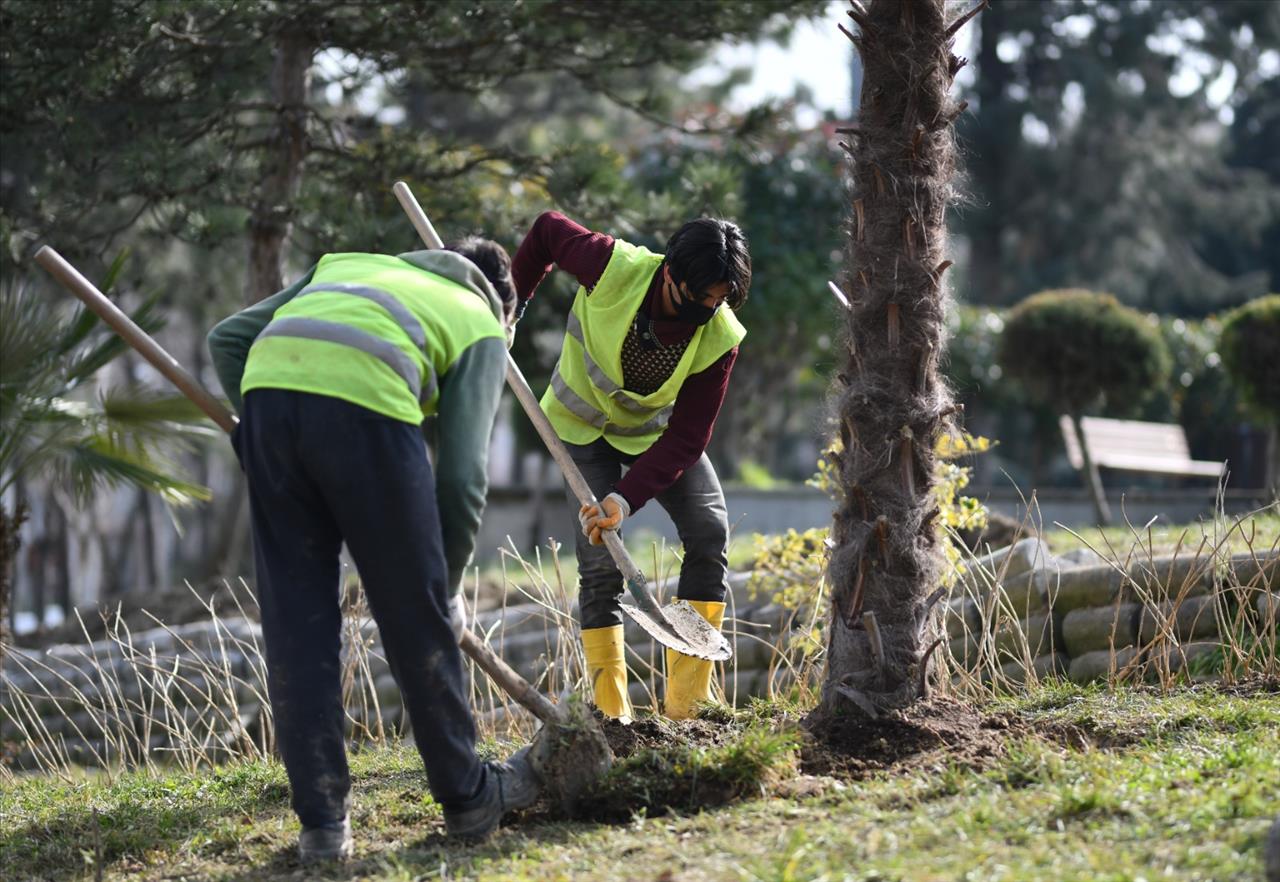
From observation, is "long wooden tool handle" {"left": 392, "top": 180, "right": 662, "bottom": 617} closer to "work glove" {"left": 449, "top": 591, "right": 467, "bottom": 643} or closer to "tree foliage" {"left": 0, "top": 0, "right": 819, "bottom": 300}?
"work glove" {"left": 449, "top": 591, "right": 467, "bottom": 643}

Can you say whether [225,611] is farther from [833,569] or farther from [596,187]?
[833,569]

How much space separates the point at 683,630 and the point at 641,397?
715 mm

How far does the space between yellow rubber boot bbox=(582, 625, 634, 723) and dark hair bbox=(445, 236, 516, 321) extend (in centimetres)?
116

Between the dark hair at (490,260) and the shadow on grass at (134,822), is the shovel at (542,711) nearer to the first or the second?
the dark hair at (490,260)

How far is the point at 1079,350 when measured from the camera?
9.33m

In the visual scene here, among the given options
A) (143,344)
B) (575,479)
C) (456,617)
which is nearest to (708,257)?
(575,479)

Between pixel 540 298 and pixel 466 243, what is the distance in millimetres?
6754

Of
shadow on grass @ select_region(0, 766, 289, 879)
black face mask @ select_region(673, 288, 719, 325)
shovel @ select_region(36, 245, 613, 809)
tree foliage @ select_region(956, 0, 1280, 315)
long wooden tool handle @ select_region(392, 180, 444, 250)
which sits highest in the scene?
tree foliage @ select_region(956, 0, 1280, 315)

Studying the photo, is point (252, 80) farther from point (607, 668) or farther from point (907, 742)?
point (907, 742)

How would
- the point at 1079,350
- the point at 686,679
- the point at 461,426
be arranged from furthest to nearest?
1. the point at 1079,350
2. the point at 686,679
3. the point at 461,426

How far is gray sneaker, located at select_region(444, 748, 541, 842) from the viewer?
329 cm

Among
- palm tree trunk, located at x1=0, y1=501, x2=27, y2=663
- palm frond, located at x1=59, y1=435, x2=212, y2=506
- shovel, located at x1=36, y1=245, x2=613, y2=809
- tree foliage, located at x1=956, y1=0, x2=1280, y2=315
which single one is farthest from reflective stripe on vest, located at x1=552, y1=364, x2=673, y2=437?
tree foliage, located at x1=956, y1=0, x2=1280, y2=315

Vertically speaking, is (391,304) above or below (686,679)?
above

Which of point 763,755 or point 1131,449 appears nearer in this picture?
point 763,755
